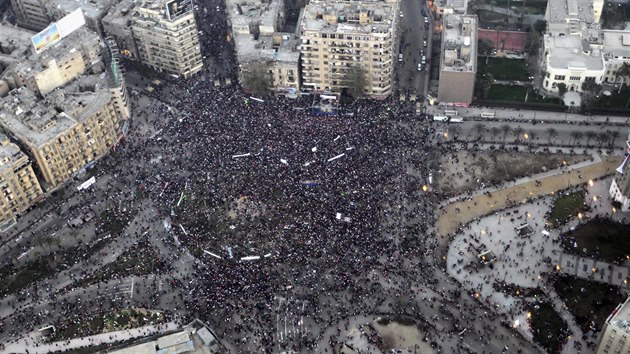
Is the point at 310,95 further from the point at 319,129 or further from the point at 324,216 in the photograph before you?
the point at 324,216

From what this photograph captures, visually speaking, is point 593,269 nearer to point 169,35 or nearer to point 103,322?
point 103,322

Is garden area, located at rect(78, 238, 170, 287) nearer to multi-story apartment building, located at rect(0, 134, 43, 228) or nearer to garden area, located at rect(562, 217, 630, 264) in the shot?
multi-story apartment building, located at rect(0, 134, 43, 228)

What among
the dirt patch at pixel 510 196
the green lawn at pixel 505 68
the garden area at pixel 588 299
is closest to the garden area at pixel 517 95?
the green lawn at pixel 505 68

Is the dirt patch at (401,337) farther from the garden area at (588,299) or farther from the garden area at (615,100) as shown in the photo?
the garden area at (615,100)

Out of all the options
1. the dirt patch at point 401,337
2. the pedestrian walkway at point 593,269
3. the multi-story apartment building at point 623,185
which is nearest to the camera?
the dirt patch at point 401,337

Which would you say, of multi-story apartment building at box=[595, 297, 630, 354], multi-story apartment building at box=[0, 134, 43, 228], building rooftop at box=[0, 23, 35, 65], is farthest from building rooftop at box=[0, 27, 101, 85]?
multi-story apartment building at box=[595, 297, 630, 354]

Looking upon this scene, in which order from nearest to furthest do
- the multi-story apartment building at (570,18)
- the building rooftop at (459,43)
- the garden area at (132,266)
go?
the garden area at (132,266) < the building rooftop at (459,43) < the multi-story apartment building at (570,18)

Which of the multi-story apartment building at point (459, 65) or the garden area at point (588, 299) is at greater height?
the multi-story apartment building at point (459, 65)
